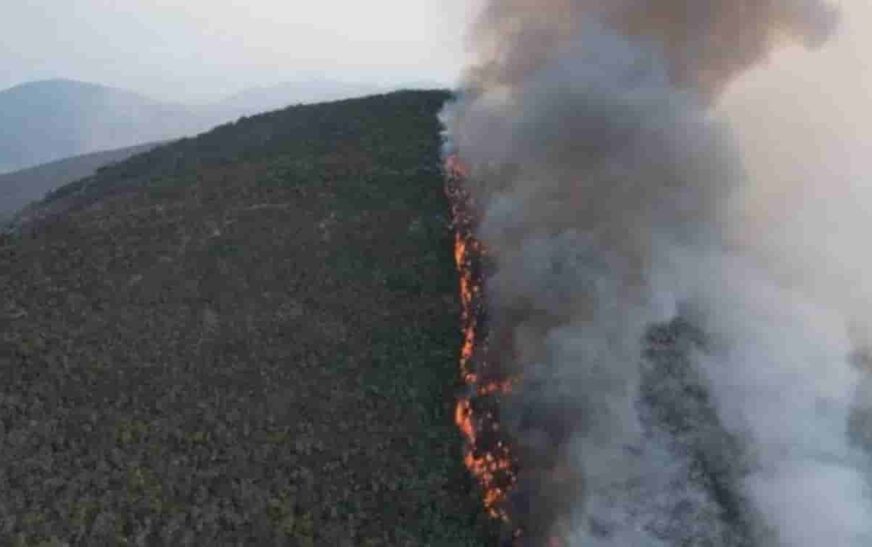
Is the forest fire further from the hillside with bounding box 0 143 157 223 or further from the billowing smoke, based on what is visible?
the hillside with bounding box 0 143 157 223

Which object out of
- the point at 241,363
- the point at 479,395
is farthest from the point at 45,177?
the point at 479,395

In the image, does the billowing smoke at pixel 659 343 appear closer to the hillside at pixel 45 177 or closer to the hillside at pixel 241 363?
the hillside at pixel 241 363

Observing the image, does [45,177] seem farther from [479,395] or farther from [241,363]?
[479,395]

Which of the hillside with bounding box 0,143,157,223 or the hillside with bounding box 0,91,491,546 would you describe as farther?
the hillside with bounding box 0,143,157,223

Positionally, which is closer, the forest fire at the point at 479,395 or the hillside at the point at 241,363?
the hillside at the point at 241,363

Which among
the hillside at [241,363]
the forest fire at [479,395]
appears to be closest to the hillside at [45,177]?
the hillside at [241,363]

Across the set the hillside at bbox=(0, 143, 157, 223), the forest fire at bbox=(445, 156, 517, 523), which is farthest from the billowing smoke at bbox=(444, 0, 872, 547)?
the hillside at bbox=(0, 143, 157, 223)
